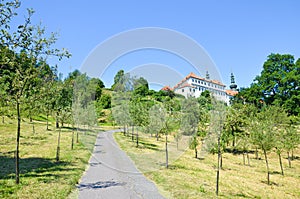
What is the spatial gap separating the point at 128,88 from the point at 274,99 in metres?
48.2

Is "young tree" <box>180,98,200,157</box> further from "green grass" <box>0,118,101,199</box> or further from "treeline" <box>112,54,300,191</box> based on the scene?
"green grass" <box>0,118,101,199</box>

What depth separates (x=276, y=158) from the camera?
107 feet

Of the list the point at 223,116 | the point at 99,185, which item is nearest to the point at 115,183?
the point at 99,185

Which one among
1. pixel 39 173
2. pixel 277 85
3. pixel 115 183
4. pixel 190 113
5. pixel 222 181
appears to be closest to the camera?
pixel 115 183

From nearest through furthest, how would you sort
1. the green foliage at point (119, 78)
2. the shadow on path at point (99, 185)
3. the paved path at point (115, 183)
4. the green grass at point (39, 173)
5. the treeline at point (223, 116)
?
the green grass at point (39, 173) < the paved path at point (115, 183) < the shadow on path at point (99, 185) < the treeline at point (223, 116) < the green foliage at point (119, 78)

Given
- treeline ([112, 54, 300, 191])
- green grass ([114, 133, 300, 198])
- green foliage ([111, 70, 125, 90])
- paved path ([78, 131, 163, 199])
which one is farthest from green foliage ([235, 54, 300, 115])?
paved path ([78, 131, 163, 199])

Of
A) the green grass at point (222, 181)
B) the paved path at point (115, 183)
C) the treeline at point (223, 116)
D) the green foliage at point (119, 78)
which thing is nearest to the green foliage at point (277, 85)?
the treeline at point (223, 116)

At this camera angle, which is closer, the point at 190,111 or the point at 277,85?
the point at 190,111

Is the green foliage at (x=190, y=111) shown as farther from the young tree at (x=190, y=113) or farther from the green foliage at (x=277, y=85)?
the green foliage at (x=277, y=85)

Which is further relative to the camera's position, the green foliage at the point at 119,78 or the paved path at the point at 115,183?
the green foliage at the point at 119,78

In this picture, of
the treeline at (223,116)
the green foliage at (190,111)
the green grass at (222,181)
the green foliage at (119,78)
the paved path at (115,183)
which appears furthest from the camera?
the green foliage at (119,78)

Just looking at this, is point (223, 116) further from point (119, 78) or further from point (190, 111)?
point (119, 78)

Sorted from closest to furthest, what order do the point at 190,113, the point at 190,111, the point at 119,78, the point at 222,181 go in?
the point at 222,181, the point at 190,113, the point at 190,111, the point at 119,78

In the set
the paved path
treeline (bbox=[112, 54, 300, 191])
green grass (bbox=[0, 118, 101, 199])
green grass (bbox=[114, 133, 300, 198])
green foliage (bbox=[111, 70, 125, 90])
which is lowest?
green grass (bbox=[114, 133, 300, 198])
